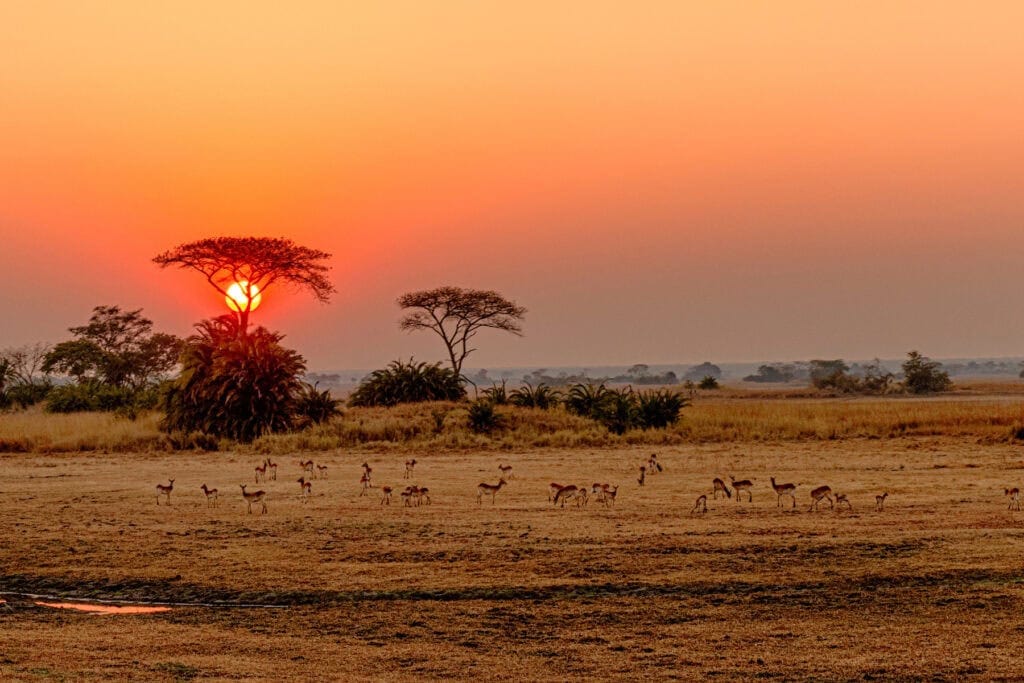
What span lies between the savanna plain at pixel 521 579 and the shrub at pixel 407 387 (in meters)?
15.9

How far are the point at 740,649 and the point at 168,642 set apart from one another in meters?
5.36

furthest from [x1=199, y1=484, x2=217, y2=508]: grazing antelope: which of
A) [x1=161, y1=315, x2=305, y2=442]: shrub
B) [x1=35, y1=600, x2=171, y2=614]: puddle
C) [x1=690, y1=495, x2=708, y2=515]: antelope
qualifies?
[x1=161, y1=315, x2=305, y2=442]: shrub

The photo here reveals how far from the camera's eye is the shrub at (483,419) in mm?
36656

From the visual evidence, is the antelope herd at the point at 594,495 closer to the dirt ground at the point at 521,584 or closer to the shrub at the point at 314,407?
the dirt ground at the point at 521,584

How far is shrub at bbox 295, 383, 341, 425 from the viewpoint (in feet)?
126

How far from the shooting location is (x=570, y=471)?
27.8m

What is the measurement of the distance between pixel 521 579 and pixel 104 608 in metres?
4.70

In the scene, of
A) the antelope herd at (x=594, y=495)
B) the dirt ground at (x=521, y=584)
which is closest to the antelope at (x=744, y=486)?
the antelope herd at (x=594, y=495)

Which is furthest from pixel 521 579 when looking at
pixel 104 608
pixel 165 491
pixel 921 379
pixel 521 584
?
pixel 921 379

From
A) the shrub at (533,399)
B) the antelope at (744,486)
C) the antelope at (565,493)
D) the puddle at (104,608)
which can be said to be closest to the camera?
the puddle at (104,608)

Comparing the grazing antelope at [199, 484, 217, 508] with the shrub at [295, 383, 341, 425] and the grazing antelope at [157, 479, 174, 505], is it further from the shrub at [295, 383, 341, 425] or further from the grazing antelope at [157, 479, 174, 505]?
the shrub at [295, 383, 341, 425]

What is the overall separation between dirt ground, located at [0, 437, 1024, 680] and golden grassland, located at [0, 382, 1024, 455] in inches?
424

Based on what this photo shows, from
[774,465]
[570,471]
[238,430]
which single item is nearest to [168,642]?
[570,471]

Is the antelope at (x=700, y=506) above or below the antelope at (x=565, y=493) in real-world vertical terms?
below
